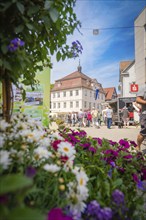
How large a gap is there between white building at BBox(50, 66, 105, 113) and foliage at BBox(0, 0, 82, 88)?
48852mm

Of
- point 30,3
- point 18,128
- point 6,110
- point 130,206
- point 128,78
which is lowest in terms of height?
point 130,206

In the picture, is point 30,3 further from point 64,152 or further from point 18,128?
point 64,152

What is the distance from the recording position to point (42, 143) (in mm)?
1239

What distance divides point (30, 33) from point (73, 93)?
2022 inches

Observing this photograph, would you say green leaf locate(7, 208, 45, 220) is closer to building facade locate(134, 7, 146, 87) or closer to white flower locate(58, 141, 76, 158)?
white flower locate(58, 141, 76, 158)

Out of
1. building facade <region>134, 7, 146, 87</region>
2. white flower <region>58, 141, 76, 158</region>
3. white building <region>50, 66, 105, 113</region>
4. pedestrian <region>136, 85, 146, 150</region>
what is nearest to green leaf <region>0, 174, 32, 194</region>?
white flower <region>58, 141, 76, 158</region>

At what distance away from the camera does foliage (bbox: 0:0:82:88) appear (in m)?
1.14

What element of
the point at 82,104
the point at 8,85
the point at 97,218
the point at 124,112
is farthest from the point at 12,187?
the point at 82,104

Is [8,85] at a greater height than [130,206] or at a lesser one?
greater

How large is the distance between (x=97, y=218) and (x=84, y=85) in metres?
51.4

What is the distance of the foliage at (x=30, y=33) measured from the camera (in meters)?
1.14

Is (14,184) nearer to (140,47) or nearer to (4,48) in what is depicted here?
(4,48)

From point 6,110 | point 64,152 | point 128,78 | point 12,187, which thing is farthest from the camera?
point 128,78

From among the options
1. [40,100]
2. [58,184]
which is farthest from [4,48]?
[40,100]
